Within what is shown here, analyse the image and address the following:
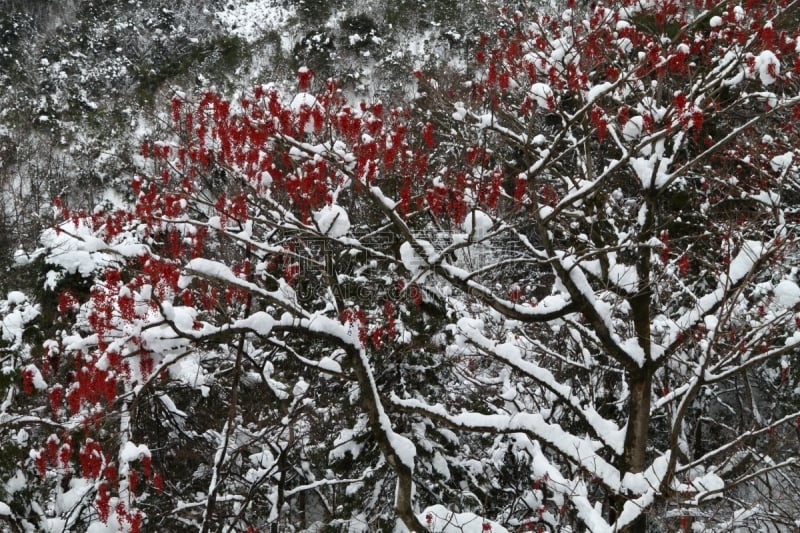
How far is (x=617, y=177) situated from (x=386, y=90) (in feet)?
44.8

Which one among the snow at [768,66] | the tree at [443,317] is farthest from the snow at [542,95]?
the snow at [768,66]

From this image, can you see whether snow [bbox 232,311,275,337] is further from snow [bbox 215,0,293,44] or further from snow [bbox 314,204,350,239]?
snow [bbox 215,0,293,44]

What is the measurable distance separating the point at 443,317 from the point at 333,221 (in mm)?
4150

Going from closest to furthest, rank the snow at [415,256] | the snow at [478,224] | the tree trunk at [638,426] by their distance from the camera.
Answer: the snow at [478,224] → the snow at [415,256] → the tree trunk at [638,426]

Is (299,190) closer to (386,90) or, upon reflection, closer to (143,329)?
(143,329)

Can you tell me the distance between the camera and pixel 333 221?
18.1 feet

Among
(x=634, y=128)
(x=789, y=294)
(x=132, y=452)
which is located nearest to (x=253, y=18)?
(x=634, y=128)

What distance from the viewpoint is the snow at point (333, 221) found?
Result: 5.51 meters

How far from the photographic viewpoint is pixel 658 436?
10883 mm

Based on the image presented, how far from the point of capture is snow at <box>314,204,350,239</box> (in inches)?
217

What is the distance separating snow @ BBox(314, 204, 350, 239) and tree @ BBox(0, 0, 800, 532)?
2 cm

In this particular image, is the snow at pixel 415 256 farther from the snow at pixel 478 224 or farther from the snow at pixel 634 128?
the snow at pixel 634 128

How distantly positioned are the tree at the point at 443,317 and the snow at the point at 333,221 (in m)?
0.02

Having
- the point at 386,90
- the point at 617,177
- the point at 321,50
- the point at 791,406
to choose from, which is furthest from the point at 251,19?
the point at 791,406
